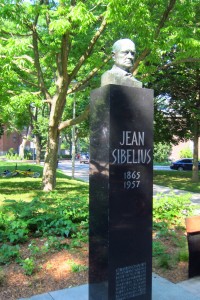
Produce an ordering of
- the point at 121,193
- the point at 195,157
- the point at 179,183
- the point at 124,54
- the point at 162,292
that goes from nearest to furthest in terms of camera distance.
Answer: the point at 121,193, the point at 124,54, the point at 162,292, the point at 179,183, the point at 195,157

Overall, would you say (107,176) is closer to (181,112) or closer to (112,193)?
(112,193)

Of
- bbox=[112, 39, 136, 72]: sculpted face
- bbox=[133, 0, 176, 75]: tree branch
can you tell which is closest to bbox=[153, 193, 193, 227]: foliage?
bbox=[112, 39, 136, 72]: sculpted face

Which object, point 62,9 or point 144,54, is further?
point 144,54

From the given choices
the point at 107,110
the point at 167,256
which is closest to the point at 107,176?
the point at 107,110

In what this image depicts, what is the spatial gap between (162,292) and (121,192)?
161cm

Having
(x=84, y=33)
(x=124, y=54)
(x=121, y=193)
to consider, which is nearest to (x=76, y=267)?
(x=121, y=193)

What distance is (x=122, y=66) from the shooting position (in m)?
4.04

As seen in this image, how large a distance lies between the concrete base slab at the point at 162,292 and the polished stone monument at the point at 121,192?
315 mm

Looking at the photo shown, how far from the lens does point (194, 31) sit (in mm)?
11031

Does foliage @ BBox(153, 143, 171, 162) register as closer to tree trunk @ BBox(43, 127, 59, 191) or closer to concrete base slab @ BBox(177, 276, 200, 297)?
tree trunk @ BBox(43, 127, 59, 191)

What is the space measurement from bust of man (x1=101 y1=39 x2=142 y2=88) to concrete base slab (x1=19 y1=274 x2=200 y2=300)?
108 inches

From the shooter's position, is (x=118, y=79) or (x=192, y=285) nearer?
(x=118, y=79)

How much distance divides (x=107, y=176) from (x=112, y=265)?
3.40ft

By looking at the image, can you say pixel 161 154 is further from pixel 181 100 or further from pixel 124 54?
pixel 124 54
